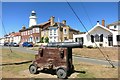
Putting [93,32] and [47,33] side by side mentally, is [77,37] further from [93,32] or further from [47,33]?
[47,33]

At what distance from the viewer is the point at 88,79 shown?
513 inches

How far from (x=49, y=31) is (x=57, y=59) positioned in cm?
5086

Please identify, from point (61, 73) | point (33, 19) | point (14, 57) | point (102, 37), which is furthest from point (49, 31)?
point (61, 73)

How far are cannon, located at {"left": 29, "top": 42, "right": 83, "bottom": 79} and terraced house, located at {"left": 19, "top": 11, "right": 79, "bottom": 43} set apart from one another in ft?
139

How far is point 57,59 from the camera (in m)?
13.9

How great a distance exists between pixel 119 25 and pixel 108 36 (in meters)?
12.1

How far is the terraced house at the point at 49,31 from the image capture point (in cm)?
6228

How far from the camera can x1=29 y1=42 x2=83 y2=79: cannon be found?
13.6 metres

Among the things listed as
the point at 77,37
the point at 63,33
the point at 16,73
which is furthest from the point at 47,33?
the point at 16,73

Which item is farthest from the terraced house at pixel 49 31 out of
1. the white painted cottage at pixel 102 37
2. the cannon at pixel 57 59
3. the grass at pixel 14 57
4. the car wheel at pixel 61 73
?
the car wheel at pixel 61 73

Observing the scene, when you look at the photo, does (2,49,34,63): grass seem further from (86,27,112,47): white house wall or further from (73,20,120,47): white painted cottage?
(86,27,112,47): white house wall

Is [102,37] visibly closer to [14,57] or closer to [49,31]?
[49,31]

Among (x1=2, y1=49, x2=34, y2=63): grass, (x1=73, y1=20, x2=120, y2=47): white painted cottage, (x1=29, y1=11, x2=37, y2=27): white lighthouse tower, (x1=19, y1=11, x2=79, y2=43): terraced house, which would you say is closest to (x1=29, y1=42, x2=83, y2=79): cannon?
(x1=2, y1=49, x2=34, y2=63): grass

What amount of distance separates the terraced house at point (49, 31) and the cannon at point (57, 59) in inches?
1669
